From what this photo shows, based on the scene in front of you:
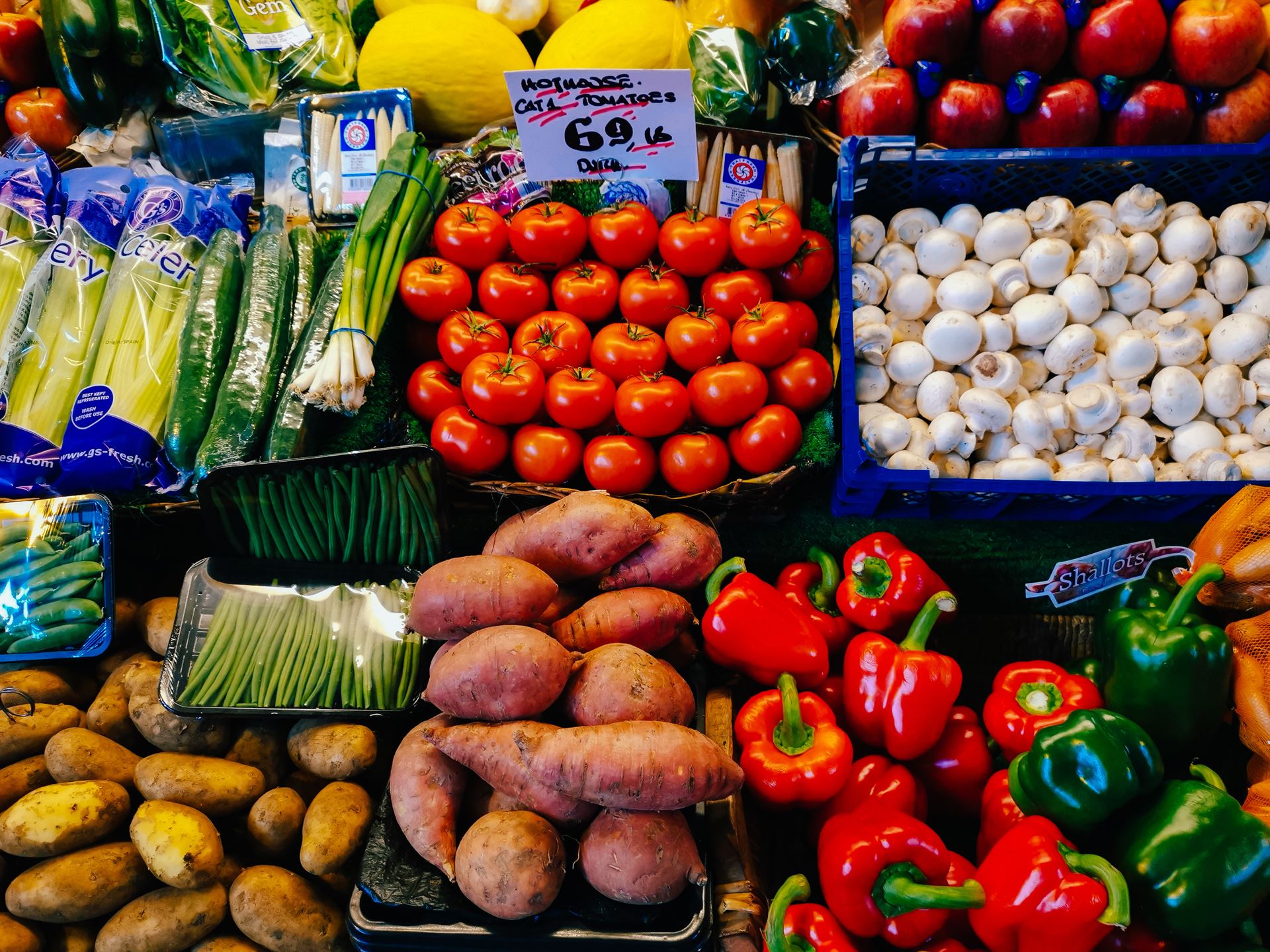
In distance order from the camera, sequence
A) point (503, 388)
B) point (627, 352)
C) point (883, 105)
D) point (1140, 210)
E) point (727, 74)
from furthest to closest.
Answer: point (727, 74) → point (883, 105) → point (1140, 210) → point (627, 352) → point (503, 388)

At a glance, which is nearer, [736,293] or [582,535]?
[582,535]

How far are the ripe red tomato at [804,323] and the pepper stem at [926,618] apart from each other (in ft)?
2.38

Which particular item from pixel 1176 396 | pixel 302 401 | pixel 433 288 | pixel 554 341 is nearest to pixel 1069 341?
pixel 1176 396

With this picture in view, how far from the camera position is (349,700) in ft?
5.25

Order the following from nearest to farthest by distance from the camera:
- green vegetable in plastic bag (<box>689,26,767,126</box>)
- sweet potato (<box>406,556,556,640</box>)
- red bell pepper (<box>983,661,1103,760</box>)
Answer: sweet potato (<box>406,556,556,640</box>)
red bell pepper (<box>983,661,1103,760</box>)
green vegetable in plastic bag (<box>689,26,767,126</box>)

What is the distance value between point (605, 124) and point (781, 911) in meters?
1.80

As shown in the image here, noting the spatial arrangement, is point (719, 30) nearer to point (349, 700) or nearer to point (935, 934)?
point (349, 700)

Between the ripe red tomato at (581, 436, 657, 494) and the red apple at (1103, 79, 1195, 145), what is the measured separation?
1575mm

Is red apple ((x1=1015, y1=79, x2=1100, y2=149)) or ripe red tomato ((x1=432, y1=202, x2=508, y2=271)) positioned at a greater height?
red apple ((x1=1015, y1=79, x2=1100, y2=149))

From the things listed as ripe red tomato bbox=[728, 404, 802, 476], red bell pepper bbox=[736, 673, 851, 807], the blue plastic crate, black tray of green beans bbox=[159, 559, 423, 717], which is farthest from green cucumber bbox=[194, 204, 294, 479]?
the blue plastic crate

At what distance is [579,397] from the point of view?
187 cm

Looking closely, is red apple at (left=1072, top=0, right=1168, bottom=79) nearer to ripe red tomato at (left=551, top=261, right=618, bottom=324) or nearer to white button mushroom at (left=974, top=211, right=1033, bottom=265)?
white button mushroom at (left=974, top=211, right=1033, bottom=265)

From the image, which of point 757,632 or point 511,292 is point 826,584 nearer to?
A: point 757,632

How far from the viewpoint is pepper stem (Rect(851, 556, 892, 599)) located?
176 centimetres
